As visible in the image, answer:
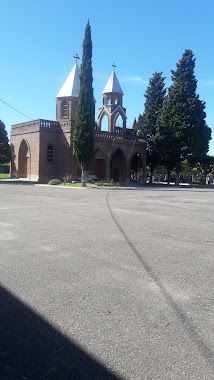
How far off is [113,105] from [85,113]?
51.1 feet

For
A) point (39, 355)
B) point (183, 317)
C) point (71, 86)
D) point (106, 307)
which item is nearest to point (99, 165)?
point (71, 86)

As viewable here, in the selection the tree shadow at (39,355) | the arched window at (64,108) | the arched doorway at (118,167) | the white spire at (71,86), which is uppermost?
the white spire at (71,86)

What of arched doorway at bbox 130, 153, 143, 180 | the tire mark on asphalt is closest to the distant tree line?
arched doorway at bbox 130, 153, 143, 180

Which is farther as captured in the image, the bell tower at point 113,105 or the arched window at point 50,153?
the bell tower at point 113,105

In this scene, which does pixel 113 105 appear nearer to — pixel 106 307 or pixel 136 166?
pixel 136 166

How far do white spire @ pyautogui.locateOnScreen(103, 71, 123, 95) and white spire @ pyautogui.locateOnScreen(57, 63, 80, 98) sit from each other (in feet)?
16.7

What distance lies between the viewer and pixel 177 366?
2863mm

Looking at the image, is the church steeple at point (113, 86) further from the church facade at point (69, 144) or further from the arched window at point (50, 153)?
the arched window at point (50, 153)

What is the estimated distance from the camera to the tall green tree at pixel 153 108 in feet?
162

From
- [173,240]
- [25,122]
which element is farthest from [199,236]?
Answer: [25,122]

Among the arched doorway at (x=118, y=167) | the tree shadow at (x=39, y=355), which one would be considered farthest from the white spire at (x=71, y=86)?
the tree shadow at (x=39, y=355)

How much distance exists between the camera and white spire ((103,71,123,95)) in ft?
171

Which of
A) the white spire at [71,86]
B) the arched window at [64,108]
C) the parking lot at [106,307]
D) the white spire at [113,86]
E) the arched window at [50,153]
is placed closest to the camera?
the parking lot at [106,307]

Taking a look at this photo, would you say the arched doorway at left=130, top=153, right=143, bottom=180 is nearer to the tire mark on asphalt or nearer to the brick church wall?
the brick church wall
